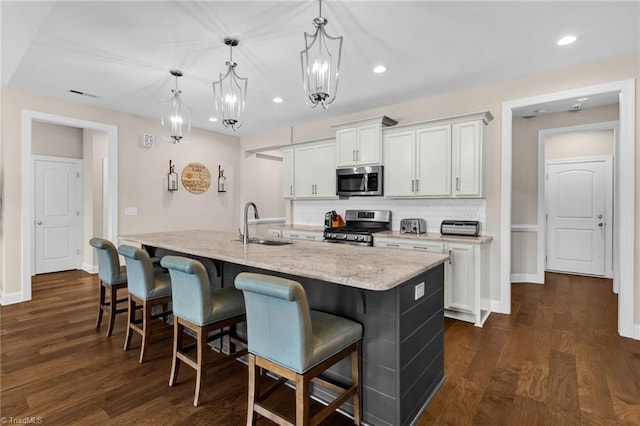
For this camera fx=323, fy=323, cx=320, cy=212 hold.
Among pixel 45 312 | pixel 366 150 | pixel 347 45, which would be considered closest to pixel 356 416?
pixel 347 45

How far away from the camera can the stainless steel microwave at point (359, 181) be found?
4.33 meters

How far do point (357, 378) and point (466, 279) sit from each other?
6.75 ft

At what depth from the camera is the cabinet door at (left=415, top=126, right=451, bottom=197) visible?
3.80m

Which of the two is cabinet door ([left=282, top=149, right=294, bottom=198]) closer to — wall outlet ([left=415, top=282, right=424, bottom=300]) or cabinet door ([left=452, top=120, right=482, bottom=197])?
cabinet door ([left=452, top=120, right=482, bottom=197])

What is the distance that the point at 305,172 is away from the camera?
17.4ft

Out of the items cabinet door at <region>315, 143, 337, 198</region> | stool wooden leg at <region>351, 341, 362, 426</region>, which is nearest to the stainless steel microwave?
cabinet door at <region>315, 143, 337, 198</region>

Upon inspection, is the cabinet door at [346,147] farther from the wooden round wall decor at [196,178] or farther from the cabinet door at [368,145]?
the wooden round wall decor at [196,178]

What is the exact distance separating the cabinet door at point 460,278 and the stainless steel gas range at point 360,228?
0.97 metres

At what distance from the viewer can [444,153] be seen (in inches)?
150

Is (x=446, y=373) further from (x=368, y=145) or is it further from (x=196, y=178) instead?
(x=196, y=178)

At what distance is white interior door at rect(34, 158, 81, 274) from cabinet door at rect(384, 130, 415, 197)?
222 inches

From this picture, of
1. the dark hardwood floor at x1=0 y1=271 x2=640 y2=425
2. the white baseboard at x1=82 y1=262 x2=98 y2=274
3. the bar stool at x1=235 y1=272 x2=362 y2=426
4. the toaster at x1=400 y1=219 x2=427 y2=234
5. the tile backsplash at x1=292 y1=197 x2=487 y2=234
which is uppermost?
the tile backsplash at x1=292 y1=197 x2=487 y2=234

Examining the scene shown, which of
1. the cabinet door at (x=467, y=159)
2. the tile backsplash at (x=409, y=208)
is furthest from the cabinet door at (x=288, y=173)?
the cabinet door at (x=467, y=159)

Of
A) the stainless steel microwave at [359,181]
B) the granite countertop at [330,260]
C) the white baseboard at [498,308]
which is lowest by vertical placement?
the white baseboard at [498,308]
